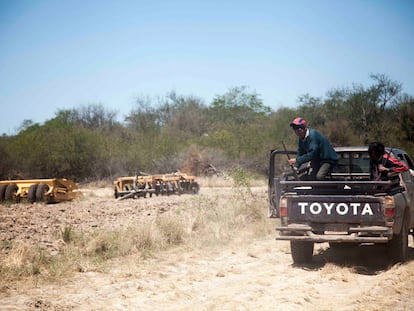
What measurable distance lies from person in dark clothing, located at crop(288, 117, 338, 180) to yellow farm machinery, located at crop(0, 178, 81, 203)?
1458 cm

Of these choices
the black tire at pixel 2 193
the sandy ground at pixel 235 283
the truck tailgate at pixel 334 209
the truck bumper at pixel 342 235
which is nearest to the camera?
the sandy ground at pixel 235 283

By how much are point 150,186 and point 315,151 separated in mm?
15534

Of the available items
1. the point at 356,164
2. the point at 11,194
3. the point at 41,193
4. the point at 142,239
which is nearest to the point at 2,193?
the point at 11,194

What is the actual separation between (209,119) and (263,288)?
64598 mm

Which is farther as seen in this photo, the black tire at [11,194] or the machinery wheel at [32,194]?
the black tire at [11,194]

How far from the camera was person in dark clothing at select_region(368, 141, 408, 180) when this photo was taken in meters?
8.80

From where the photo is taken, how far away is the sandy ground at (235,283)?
257 inches

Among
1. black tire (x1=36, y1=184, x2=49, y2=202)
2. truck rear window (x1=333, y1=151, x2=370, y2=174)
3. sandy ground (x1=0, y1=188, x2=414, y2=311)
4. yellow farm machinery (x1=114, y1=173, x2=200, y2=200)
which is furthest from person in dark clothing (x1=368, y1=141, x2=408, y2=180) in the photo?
black tire (x1=36, y1=184, x2=49, y2=202)

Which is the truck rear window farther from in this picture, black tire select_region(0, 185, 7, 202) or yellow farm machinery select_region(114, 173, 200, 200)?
black tire select_region(0, 185, 7, 202)

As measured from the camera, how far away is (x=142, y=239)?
10.8 m

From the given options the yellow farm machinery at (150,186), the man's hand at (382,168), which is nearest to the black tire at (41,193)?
the yellow farm machinery at (150,186)

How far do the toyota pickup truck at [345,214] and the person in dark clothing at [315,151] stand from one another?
0.34 meters

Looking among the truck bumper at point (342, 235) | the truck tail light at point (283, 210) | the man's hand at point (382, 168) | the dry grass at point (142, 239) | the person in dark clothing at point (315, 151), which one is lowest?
the dry grass at point (142, 239)

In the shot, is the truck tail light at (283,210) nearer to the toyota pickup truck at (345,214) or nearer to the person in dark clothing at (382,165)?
the toyota pickup truck at (345,214)
